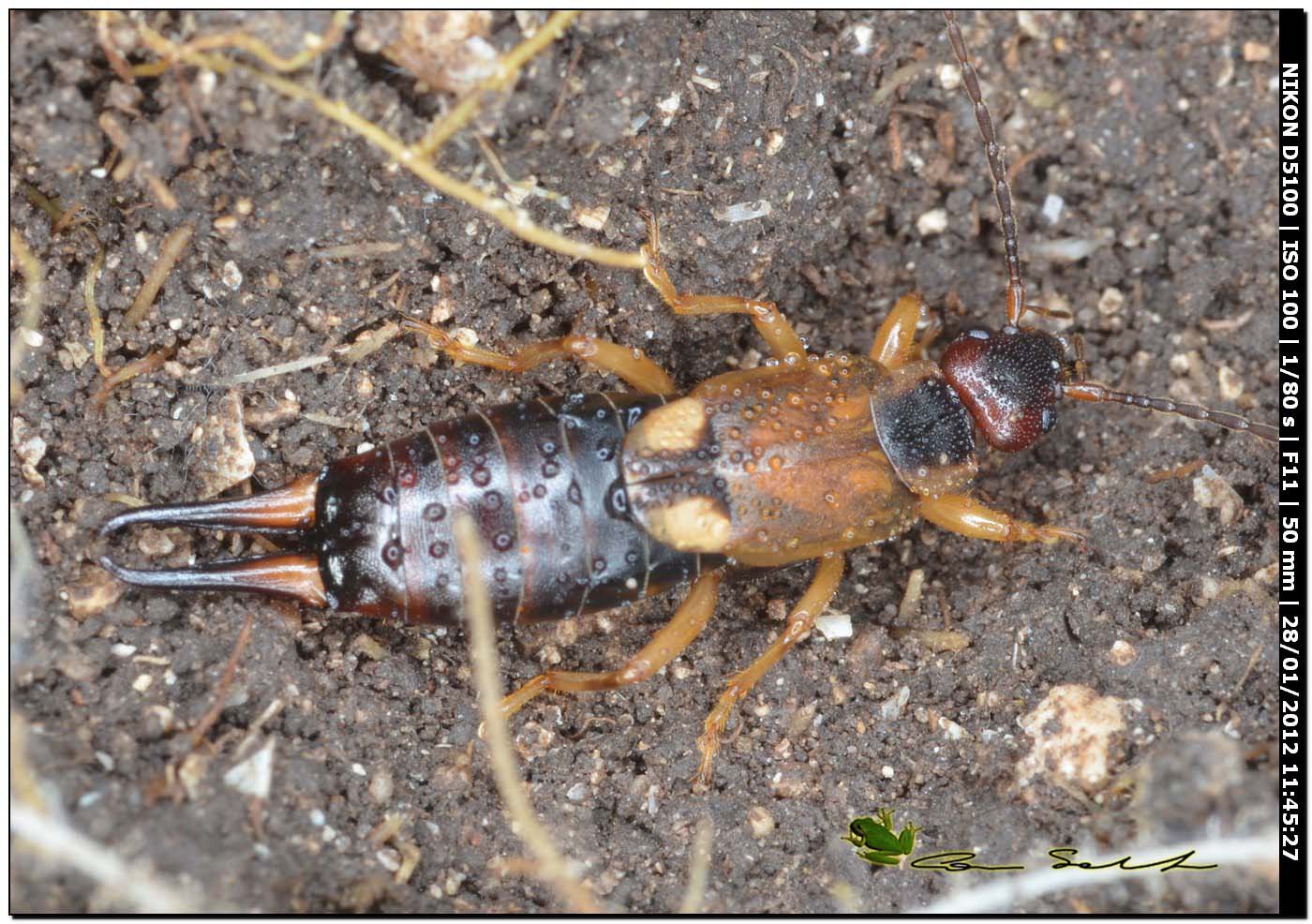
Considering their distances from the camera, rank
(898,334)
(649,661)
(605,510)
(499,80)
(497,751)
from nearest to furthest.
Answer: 1. (497,751)
2. (499,80)
3. (605,510)
4. (649,661)
5. (898,334)

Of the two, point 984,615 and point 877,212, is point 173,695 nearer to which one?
point 984,615

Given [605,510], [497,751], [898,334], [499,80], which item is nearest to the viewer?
[497,751]

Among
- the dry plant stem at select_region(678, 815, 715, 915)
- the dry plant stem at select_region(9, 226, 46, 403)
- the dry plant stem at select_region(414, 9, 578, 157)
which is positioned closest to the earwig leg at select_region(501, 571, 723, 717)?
the dry plant stem at select_region(678, 815, 715, 915)

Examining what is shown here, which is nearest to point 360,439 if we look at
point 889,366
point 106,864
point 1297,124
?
point 106,864

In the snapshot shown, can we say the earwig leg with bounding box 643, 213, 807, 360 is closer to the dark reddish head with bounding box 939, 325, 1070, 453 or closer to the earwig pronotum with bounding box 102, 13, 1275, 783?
the earwig pronotum with bounding box 102, 13, 1275, 783

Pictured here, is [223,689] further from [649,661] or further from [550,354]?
[550,354]

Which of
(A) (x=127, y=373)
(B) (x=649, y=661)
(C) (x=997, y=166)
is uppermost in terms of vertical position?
(C) (x=997, y=166)
